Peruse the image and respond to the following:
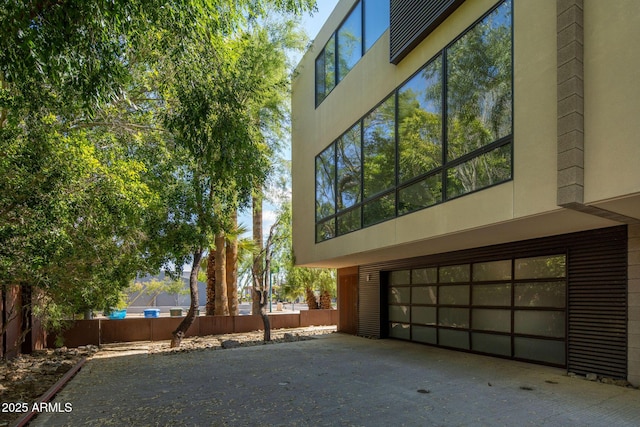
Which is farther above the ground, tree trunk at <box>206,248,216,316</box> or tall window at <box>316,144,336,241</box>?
tall window at <box>316,144,336,241</box>

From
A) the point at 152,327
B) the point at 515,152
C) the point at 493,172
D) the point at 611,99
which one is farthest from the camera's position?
the point at 152,327

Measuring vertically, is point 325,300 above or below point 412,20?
below

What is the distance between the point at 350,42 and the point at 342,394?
9.78 m

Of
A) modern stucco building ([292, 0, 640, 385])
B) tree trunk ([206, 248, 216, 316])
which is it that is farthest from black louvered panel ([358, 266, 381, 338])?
tree trunk ([206, 248, 216, 316])

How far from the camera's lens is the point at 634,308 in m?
6.45

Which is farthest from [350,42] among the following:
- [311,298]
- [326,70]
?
[311,298]

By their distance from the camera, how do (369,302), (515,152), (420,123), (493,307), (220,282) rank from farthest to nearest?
(220,282), (369,302), (493,307), (420,123), (515,152)

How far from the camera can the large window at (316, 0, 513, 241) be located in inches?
268

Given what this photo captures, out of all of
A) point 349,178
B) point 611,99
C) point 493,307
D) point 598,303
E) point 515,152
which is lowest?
point 493,307

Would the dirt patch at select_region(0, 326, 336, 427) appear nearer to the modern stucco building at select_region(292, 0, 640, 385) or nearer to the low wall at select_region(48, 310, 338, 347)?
the low wall at select_region(48, 310, 338, 347)

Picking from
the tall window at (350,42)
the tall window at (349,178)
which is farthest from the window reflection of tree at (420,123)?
the tall window at (350,42)

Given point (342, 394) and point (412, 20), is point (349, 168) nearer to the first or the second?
point (412, 20)

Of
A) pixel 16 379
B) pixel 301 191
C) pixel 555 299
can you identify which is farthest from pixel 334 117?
pixel 16 379

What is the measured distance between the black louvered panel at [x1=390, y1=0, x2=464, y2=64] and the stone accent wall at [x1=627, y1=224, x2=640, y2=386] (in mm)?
4878
